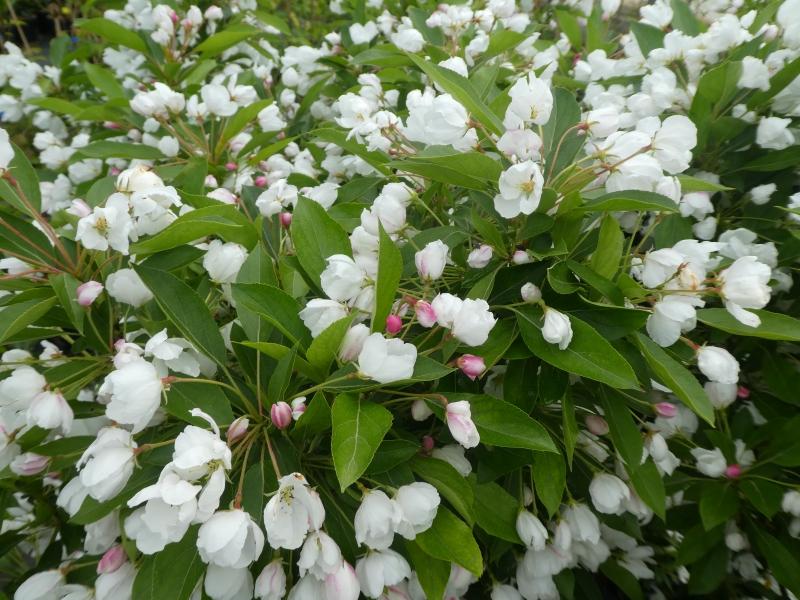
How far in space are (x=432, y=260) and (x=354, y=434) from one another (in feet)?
1.09

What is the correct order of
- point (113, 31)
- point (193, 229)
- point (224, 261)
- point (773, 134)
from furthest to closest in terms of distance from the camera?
point (113, 31), point (773, 134), point (224, 261), point (193, 229)

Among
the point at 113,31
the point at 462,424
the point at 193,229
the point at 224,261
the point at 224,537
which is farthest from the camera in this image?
the point at 113,31

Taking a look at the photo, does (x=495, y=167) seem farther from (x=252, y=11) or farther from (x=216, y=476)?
(x=252, y=11)

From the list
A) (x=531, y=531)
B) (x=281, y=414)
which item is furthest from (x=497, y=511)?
(x=281, y=414)

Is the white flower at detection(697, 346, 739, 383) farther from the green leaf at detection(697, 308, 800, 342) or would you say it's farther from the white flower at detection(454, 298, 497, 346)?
the white flower at detection(454, 298, 497, 346)

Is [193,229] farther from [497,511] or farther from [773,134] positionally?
[773,134]

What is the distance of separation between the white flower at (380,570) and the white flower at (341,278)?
433 mm

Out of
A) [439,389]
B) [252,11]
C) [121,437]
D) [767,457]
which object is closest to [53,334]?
[121,437]

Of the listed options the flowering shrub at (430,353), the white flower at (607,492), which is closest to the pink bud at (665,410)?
the flowering shrub at (430,353)

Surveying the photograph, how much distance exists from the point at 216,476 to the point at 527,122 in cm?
78

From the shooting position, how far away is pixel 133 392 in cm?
82

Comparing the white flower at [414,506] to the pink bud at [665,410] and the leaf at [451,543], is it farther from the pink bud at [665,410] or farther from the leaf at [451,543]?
the pink bud at [665,410]

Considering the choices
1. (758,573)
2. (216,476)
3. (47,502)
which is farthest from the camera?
(758,573)

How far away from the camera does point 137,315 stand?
1.13 m
